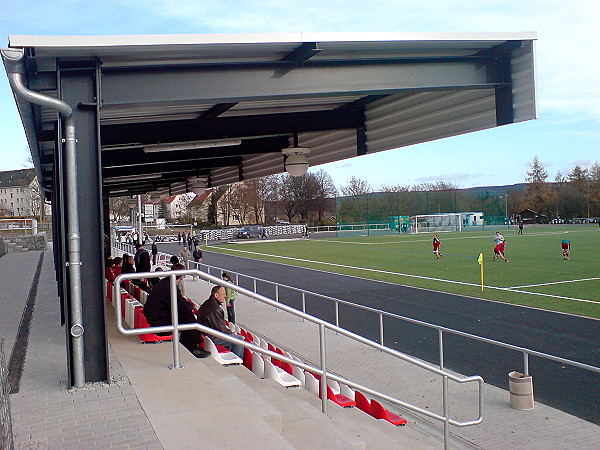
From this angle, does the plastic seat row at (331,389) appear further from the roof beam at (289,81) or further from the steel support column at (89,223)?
the roof beam at (289,81)

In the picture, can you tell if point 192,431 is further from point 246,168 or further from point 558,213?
point 558,213

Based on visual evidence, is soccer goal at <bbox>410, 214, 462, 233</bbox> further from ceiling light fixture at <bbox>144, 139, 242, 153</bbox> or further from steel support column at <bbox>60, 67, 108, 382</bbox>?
steel support column at <bbox>60, 67, 108, 382</bbox>

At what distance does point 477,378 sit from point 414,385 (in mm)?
2342

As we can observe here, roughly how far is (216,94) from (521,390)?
5.70 meters

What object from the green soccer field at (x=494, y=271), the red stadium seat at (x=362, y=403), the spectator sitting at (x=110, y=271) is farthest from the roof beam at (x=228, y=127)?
the green soccer field at (x=494, y=271)

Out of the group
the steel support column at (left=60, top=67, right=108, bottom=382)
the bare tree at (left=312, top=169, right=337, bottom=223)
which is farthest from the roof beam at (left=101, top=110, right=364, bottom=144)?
the bare tree at (left=312, top=169, right=337, bottom=223)

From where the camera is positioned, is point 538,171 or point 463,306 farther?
point 538,171

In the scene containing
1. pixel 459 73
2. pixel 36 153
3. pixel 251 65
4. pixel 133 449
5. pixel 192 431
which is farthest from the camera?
pixel 36 153

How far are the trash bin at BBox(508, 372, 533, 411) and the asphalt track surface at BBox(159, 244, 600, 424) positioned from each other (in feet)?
1.77

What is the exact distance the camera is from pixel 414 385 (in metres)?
9.49

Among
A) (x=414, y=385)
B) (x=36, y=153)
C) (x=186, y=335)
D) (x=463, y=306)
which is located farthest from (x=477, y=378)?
(x=463, y=306)

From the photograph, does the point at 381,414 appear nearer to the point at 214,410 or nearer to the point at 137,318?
the point at 214,410

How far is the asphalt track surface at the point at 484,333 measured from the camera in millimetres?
9047

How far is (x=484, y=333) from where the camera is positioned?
1378 centimetres
